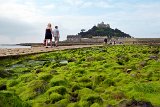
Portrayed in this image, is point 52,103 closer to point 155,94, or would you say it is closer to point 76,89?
point 76,89

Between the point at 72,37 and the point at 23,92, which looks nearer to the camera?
the point at 23,92

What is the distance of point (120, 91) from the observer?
10.3 m

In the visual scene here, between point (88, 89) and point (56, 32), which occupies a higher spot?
point (56, 32)

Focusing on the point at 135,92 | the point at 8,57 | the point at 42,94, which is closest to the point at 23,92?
the point at 42,94

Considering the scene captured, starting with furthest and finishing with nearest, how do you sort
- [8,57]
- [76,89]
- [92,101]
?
1. [8,57]
2. [76,89]
3. [92,101]

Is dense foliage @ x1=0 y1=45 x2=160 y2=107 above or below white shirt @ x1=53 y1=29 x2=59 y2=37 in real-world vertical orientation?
below

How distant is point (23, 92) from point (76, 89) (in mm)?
1561

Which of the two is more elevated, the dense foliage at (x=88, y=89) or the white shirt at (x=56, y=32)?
the white shirt at (x=56, y=32)

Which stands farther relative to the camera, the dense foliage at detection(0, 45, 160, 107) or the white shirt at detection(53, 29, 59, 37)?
the white shirt at detection(53, 29, 59, 37)

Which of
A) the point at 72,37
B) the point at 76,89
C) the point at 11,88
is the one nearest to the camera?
the point at 76,89

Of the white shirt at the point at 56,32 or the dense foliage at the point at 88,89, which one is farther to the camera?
the white shirt at the point at 56,32

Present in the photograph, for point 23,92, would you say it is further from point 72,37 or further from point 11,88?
point 72,37

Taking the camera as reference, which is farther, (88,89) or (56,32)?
(56,32)

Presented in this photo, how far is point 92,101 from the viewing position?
9.13 metres
